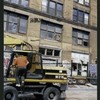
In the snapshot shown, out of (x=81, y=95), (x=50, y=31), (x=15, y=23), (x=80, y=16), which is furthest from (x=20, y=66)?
(x=80, y=16)

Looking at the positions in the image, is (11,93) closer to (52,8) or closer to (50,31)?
(50,31)

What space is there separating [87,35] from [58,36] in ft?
17.8

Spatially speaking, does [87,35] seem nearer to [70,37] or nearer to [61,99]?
[70,37]

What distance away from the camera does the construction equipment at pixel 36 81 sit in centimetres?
1168

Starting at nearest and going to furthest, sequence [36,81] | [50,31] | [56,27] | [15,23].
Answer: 1. [36,81]
2. [15,23]
3. [50,31]
4. [56,27]

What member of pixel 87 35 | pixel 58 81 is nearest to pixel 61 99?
pixel 58 81

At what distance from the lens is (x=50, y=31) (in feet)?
113

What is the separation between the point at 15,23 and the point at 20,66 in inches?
788

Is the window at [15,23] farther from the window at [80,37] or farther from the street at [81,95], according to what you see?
the street at [81,95]

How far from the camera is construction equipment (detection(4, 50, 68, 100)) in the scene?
11.7 m

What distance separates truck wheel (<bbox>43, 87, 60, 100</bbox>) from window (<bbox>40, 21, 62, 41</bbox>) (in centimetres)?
2039

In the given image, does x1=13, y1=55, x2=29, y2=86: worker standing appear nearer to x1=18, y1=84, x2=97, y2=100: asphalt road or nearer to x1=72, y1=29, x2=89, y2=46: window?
x1=18, y1=84, x2=97, y2=100: asphalt road

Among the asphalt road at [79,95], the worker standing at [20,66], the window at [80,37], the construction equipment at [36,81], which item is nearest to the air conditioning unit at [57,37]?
the window at [80,37]

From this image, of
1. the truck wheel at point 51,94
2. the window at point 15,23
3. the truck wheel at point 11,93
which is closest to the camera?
the truck wheel at point 11,93
